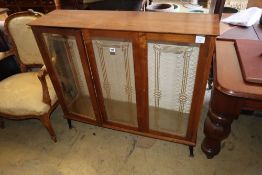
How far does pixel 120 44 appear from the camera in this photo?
1231 millimetres

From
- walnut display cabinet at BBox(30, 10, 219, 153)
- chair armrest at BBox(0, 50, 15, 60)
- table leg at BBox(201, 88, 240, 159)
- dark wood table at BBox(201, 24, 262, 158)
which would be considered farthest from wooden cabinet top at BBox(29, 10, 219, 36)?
chair armrest at BBox(0, 50, 15, 60)

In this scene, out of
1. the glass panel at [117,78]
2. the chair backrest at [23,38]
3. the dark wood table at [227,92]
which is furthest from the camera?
the chair backrest at [23,38]

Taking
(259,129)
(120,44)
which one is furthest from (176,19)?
(259,129)

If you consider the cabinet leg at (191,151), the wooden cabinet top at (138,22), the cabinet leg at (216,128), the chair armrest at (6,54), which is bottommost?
the cabinet leg at (191,151)

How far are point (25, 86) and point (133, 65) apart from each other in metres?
1.03

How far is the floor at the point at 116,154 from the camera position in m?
1.55

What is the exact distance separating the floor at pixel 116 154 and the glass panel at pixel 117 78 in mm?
268

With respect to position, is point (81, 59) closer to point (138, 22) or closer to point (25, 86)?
point (138, 22)

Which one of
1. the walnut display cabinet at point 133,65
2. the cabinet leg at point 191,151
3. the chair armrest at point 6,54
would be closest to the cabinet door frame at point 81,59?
the walnut display cabinet at point 133,65

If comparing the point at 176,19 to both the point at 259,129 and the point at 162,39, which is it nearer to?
the point at 162,39

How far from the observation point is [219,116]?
1.20 m

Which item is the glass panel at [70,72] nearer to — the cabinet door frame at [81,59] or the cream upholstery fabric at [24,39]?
the cabinet door frame at [81,59]

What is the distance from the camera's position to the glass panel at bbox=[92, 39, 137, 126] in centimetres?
127

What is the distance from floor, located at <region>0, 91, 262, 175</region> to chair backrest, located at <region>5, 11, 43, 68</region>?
2.19ft
